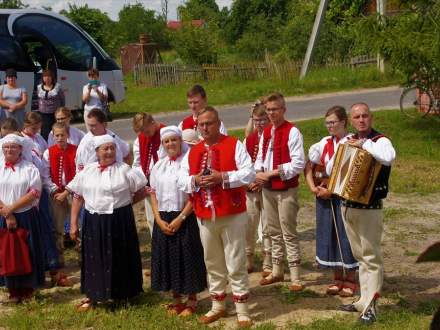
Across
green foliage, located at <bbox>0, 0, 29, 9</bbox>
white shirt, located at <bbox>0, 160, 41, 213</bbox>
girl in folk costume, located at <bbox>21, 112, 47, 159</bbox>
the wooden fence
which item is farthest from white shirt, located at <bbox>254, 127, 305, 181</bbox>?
green foliage, located at <bbox>0, 0, 29, 9</bbox>

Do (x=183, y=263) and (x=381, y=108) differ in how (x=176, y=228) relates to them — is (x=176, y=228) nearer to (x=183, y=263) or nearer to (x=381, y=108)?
(x=183, y=263)

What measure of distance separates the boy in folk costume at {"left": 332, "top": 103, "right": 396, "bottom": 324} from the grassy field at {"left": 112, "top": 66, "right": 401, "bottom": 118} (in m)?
15.0

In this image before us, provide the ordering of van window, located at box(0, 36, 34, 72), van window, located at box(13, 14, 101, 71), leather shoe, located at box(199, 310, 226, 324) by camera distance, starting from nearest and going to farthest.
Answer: leather shoe, located at box(199, 310, 226, 324), van window, located at box(0, 36, 34, 72), van window, located at box(13, 14, 101, 71)

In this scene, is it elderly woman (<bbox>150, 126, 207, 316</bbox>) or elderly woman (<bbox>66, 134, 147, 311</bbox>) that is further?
elderly woman (<bbox>66, 134, 147, 311</bbox>)

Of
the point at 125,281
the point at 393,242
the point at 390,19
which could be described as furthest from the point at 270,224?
the point at 390,19

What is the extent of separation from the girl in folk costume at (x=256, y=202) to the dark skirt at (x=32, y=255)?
193cm

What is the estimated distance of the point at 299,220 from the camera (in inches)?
347

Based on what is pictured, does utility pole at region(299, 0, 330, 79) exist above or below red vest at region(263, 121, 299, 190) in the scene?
above

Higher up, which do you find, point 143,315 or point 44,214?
point 44,214

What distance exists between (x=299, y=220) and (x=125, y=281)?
3.27m

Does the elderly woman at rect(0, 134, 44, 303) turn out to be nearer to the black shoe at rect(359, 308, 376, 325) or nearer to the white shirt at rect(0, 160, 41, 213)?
the white shirt at rect(0, 160, 41, 213)

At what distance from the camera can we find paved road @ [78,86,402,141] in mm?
17172

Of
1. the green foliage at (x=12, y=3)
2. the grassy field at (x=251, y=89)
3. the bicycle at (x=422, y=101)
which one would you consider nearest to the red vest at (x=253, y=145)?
the bicycle at (x=422, y=101)

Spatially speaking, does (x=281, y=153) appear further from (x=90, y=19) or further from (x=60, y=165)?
(x=90, y=19)
